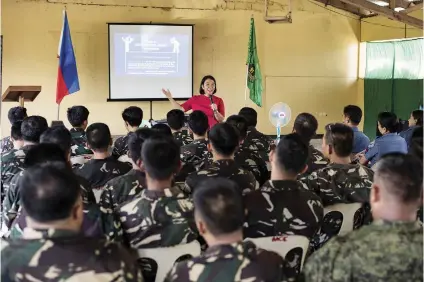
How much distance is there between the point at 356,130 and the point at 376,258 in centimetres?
329

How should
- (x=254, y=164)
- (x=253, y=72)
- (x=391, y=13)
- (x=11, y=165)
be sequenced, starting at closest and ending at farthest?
(x=11, y=165) < (x=254, y=164) < (x=391, y=13) < (x=253, y=72)

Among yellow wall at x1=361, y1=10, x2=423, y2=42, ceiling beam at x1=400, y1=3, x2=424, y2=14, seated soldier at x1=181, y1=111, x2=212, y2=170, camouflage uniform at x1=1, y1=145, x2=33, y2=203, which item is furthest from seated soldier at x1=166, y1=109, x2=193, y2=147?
yellow wall at x1=361, y1=10, x2=423, y2=42

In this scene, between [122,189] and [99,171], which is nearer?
[122,189]

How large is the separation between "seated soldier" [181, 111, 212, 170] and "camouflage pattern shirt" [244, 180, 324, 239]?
4.07 feet

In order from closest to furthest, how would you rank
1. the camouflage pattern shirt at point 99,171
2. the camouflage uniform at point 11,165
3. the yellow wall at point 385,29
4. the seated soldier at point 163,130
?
the camouflage pattern shirt at point 99,171
the camouflage uniform at point 11,165
the seated soldier at point 163,130
the yellow wall at point 385,29

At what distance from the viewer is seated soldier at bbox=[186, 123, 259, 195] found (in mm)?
2723

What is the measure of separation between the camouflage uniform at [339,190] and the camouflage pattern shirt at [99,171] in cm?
109

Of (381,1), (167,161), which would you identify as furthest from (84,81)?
(167,161)

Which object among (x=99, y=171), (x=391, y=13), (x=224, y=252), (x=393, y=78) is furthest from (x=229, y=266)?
(x=393, y=78)

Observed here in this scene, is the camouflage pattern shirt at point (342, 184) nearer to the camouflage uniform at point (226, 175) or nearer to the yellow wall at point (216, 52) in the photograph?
the camouflage uniform at point (226, 175)

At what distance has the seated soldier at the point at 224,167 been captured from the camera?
272 cm

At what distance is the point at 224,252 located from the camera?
1431 mm

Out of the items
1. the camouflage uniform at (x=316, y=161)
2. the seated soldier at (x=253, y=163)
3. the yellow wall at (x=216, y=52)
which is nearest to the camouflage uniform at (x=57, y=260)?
the camouflage uniform at (x=316, y=161)

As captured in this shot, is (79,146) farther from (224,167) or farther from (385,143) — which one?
(385,143)
